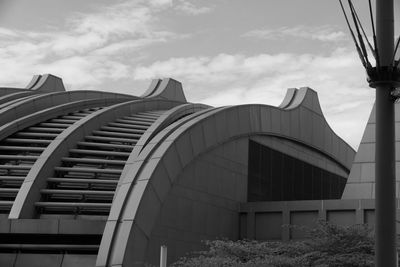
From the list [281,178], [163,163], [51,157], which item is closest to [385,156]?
[163,163]

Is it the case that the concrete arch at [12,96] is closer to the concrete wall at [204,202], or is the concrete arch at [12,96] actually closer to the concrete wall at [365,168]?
the concrete wall at [204,202]

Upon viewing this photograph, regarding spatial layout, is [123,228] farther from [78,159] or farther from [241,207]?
[241,207]

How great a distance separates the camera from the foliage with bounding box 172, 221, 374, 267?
21.7 metres

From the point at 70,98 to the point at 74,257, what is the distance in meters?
18.3

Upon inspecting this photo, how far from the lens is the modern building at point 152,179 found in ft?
83.2

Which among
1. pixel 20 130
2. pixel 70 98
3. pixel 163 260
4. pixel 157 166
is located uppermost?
pixel 70 98

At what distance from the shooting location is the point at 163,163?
86.1 ft

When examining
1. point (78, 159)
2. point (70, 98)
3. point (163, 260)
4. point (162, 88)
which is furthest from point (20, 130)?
point (163, 260)

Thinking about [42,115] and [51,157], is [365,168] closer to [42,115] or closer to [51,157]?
[51,157]

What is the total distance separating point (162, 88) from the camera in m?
47.0

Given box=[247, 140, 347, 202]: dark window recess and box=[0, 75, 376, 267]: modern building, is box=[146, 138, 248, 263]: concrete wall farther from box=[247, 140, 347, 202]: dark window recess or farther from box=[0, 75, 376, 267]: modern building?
box=[247, 140, 347, 202]: dark window recess

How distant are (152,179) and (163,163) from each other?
103 centimetres

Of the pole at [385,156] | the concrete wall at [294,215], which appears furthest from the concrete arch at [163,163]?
Answer: the pole at [385,156]

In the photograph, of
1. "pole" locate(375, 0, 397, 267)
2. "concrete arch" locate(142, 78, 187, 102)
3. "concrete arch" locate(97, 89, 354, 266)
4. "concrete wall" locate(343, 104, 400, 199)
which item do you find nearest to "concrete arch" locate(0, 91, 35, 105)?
"concrete arch" locate(142, 78, 187, 102)
